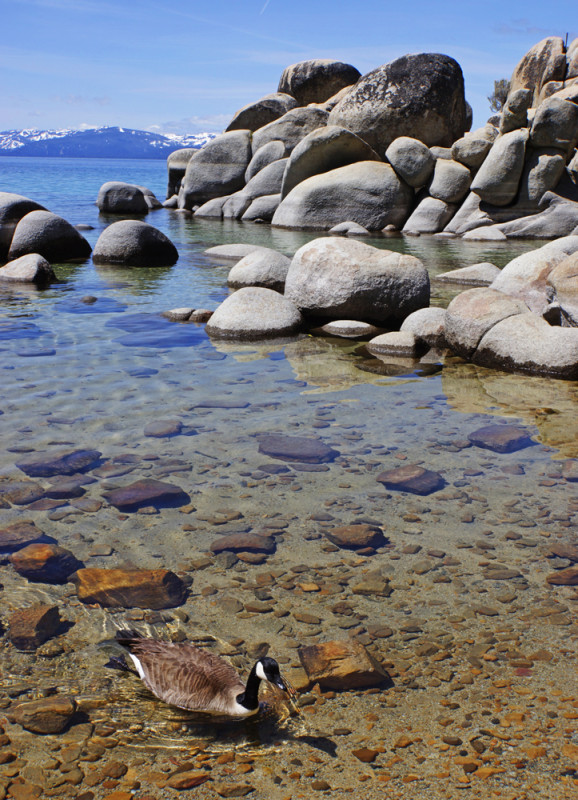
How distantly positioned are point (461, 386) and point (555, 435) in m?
1.68

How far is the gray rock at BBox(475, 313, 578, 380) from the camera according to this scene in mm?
8195

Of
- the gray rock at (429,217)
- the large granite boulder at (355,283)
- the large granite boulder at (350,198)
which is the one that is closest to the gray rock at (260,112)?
the large granite boulder at (350,198)

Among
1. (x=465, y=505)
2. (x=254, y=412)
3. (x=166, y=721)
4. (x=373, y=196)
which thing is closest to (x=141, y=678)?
(x=166, y=721)

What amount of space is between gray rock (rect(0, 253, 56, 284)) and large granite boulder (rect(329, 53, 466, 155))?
16.9 m

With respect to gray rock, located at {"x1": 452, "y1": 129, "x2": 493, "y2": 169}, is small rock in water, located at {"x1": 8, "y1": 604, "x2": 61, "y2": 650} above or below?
below

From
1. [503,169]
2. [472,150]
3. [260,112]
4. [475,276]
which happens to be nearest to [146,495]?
[475,276]

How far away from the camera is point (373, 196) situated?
25.2 meters

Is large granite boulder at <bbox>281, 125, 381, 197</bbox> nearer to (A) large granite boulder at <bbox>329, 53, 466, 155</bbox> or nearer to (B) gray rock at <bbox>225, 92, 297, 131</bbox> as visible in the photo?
(A) large granite boulder at <bbox>329, 53, 466, 155</bbox>

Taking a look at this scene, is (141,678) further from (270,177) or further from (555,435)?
(270,177)

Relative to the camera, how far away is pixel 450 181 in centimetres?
2525

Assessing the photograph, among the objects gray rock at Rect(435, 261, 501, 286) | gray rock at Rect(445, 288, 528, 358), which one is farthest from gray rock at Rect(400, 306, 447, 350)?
gray rock at Rect(435, 261, 501, 286)

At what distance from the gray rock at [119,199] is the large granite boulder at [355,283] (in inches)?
856

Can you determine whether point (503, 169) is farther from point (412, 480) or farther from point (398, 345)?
point (412, 480)

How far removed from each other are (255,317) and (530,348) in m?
3.67
